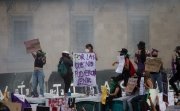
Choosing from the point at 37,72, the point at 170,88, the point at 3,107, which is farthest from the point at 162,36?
the point at 3,107

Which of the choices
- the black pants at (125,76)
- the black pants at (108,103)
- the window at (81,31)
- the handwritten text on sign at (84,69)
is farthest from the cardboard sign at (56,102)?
the window at (81,31)

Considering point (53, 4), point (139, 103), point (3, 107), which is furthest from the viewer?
point (53, 4)

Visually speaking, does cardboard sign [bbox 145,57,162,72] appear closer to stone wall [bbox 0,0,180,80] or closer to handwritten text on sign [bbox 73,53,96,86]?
handwritten text on sign [bbox 73,53,96,86]

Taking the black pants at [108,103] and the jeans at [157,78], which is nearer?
the black pants at [108,103]

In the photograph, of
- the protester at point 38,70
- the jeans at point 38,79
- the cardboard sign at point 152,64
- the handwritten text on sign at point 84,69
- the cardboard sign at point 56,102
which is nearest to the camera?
the cardboard sign at point 56,102

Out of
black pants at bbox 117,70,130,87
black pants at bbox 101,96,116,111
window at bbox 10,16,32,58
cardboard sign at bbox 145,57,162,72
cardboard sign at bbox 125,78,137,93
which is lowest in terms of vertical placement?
black pants at bbox 101,96,116,111

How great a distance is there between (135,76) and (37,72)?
285 cm

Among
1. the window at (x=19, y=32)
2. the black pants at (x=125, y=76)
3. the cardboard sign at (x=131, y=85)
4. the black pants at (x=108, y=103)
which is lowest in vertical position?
the black pants at (x=108, y=103)

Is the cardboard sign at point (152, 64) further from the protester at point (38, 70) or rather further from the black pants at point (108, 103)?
the protester at point (38, 70)

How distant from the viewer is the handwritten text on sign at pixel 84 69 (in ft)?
47.5

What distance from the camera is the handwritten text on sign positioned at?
570 inches

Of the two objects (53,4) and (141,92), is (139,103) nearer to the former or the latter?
(141,92)

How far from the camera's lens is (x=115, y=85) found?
13.6 metres

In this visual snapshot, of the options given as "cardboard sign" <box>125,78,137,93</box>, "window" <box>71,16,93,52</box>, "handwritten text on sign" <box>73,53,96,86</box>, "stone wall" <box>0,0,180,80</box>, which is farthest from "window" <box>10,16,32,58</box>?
"cardboard sign" <box>125,78,137,93</box>
